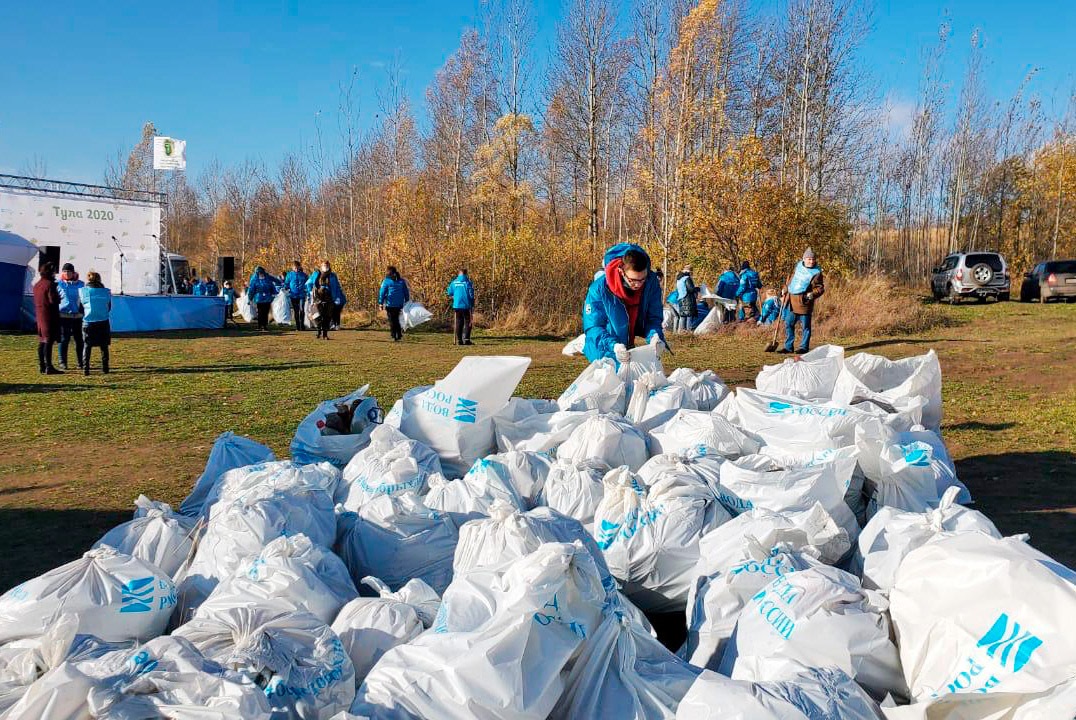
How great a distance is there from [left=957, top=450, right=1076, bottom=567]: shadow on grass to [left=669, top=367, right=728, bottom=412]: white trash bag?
1.79 m

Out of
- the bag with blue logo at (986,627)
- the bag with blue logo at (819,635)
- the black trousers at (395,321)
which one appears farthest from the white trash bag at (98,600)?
the black trousers at (395,321)

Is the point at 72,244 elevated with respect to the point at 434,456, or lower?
elevated

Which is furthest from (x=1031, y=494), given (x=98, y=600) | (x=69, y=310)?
(x=69, y=310)

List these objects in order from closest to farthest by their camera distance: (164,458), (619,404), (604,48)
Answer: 1. (619,404)
2. (164,458)
3. (604,48)

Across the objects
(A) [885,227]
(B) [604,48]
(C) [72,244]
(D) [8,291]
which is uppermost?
(B) [604,48]

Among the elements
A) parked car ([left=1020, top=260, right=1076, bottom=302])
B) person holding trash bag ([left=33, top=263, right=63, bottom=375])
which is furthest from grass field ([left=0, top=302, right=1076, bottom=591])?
parked car ([left=1020, top=260, right=1076, bottom=302])

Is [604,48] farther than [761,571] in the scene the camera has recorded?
Yes

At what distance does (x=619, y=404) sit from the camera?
5234 millimetres

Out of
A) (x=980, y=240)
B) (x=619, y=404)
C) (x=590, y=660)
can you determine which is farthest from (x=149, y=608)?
(x=980, y=240)

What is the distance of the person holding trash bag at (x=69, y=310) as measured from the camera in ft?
37.9

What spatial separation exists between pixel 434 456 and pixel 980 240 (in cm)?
4206

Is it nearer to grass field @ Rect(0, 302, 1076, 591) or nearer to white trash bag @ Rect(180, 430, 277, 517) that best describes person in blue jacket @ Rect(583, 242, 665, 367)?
white trash bag @ Rect(180, 430, 277, 517)

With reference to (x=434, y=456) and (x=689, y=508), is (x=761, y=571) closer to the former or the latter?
(x=689, y=508)

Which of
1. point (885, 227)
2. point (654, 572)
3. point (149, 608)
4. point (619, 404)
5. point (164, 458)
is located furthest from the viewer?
point (885, 227)
